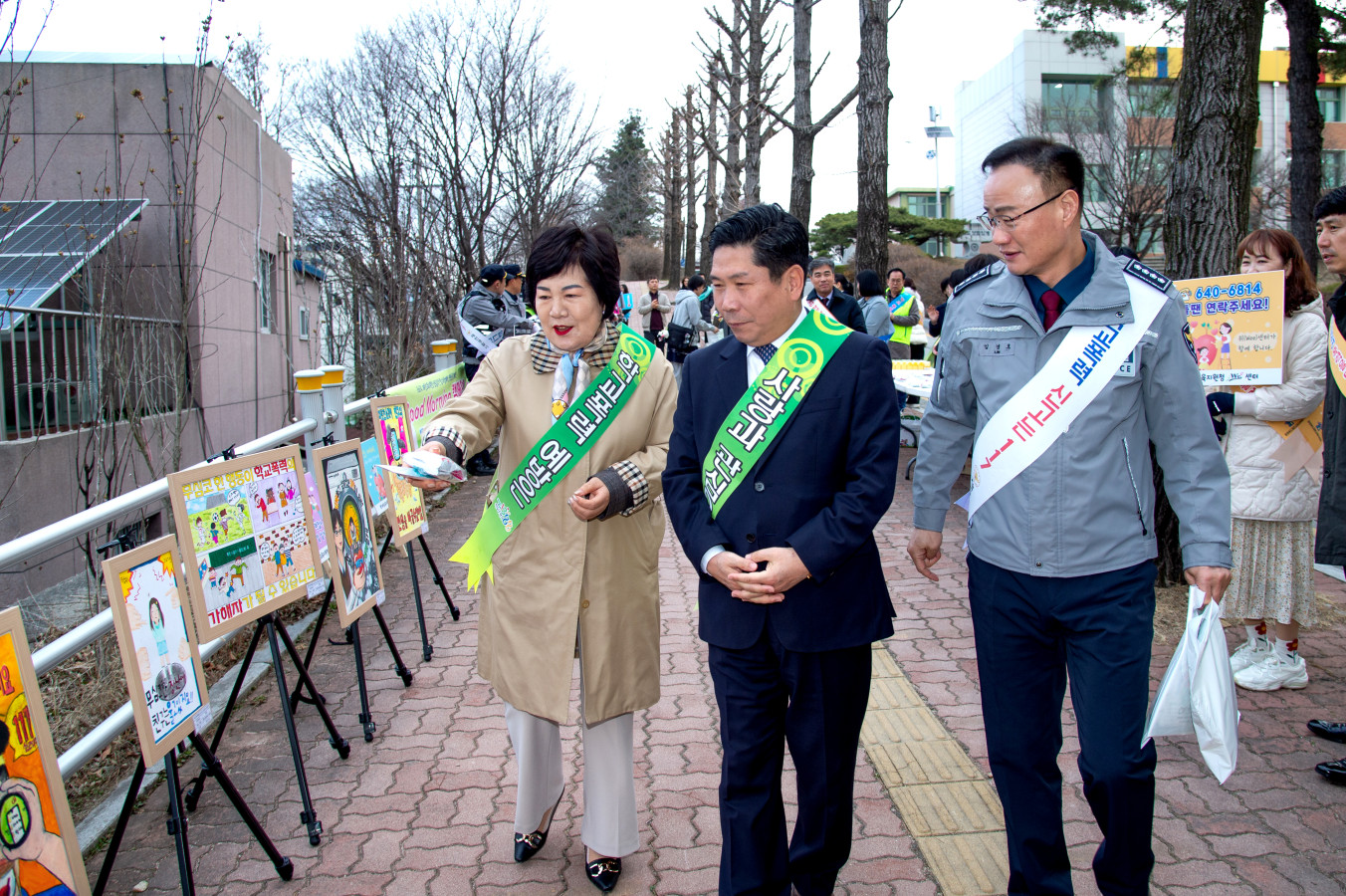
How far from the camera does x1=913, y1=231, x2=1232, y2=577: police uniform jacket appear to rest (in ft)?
8.03

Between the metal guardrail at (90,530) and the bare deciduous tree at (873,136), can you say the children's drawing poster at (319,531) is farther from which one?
the bare deciduous tree at (873,136)

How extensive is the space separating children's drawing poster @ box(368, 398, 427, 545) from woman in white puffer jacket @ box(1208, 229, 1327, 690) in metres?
3.76

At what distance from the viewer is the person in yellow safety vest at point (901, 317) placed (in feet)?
37.3

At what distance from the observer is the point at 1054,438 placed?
2504mm

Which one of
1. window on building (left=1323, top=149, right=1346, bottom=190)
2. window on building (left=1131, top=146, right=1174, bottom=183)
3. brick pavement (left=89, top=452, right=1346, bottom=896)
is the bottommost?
brick pavement (left=89, top=452, right=1346, bottom=896)

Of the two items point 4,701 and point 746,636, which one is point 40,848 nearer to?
point 4,701

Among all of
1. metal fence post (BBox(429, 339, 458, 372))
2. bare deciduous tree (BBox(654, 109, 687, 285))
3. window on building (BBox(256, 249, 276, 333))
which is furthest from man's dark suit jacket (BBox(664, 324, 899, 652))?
→ bare deciduous tree (BBox(654, 109, 687, 285))

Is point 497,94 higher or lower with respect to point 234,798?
higher

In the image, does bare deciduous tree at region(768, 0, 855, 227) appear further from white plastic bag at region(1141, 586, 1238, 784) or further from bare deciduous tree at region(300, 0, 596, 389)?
white plastic bag at region(1141, 586, 1238, 784)

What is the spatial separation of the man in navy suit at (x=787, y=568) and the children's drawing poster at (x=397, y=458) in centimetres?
246

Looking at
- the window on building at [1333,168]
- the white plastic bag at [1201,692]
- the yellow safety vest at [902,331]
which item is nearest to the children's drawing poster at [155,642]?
the white plastic bag at [1201,692]

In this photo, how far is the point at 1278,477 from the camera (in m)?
4.16

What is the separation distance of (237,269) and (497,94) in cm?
538

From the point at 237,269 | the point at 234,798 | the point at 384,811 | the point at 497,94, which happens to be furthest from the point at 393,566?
the point at 497,94
